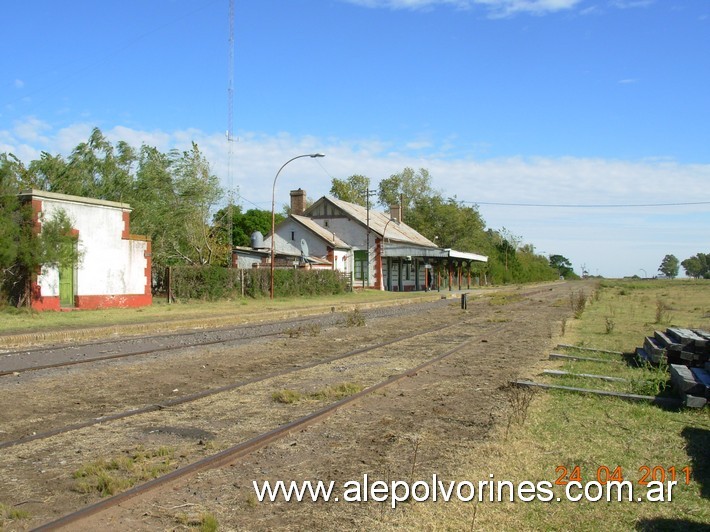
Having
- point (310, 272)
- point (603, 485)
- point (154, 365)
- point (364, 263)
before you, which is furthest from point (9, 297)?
point (364, 263)

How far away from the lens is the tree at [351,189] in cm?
9700

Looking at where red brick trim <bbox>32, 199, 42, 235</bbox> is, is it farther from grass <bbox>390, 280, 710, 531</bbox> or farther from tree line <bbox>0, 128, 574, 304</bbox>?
grass <bbox>390, 280, 710, 531</bbox>

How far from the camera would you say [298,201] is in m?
61.8

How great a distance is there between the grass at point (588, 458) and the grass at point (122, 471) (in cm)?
224

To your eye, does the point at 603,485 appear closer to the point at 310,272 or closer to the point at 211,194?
the point at 310,272

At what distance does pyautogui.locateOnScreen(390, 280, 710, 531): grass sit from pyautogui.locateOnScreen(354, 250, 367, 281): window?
46.4 meters

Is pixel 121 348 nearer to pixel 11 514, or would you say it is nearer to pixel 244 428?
pixel 244 428

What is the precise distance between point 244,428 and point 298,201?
55139 mm

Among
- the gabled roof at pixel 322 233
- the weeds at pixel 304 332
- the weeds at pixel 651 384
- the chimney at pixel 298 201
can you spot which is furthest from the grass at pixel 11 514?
the chimney at pixel 298 201

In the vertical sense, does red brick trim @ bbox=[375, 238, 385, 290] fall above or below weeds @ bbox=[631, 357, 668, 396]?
above

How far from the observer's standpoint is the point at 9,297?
23672 mm

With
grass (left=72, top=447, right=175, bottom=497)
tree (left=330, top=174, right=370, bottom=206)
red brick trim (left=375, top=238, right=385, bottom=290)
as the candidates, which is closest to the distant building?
grass (left=72, top=447, right=175, bottom=497)

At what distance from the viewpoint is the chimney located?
61.5 metres

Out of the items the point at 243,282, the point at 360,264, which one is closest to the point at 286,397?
the point at 243,282
